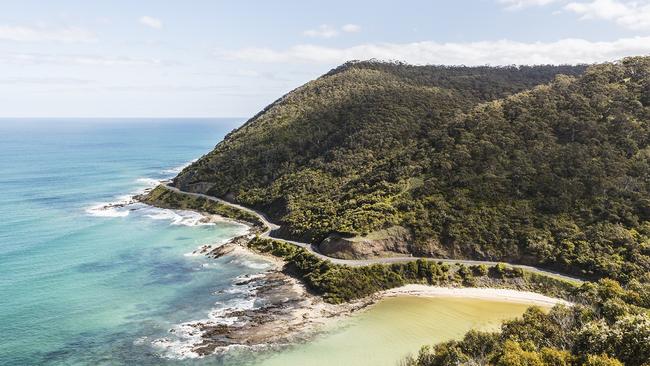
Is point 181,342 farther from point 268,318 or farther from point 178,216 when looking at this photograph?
point 178,216

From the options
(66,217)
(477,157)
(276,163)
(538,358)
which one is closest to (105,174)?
(66,217)

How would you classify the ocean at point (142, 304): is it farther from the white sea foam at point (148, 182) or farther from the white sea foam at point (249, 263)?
the white sea foam at point (148, 182)

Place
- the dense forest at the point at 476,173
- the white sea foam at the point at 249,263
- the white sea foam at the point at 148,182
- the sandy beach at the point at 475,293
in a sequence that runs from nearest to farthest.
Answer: the sandy beach at the point at 475,293, the dense forest at the point at 476,173, the white sea foam at the point at 249,263, the white sea foam at the point at 148,182

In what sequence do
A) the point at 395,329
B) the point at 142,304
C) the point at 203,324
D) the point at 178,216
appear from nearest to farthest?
the point at 395,329
the point at 203,324
the point at 142,304
the point at 178,216

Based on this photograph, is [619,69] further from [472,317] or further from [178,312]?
[178,312]

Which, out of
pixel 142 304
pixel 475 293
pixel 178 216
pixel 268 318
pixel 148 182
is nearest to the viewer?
pixel 268 318

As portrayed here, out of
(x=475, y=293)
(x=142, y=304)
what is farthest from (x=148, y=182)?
(x=475, y=293)

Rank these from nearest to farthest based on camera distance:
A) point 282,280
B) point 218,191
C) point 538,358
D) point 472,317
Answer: point 538,358 → point 472,317 → point 282,280 → point 218,191

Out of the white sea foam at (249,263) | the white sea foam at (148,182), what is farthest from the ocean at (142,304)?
the white sea foam at (148,182)
